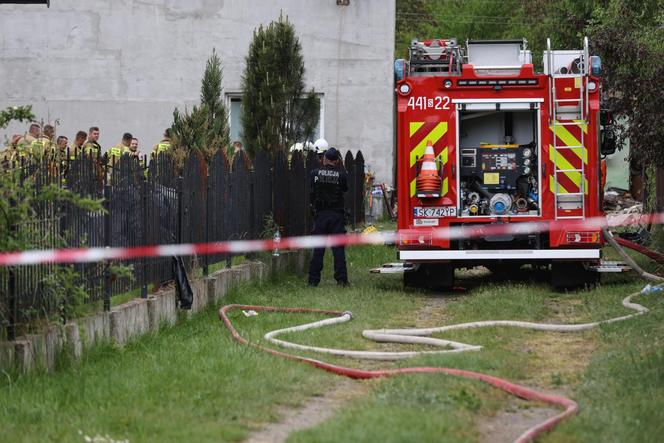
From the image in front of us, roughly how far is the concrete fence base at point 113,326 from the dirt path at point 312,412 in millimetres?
2037

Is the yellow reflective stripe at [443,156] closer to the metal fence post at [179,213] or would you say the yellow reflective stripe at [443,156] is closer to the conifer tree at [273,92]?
the metal fence post at [179,213]

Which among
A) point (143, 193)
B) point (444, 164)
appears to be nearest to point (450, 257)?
point (444, 164)

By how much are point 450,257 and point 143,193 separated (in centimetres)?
458

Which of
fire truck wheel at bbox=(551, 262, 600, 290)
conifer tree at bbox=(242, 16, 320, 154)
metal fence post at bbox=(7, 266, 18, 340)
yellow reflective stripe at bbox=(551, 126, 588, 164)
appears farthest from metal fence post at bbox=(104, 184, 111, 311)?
conifer tree at bbox=(242, 16, 320, 154)

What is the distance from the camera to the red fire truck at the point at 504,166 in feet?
46.5

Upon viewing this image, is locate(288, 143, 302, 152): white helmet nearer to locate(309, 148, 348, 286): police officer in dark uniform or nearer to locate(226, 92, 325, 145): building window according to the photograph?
locate(309, 148, 348, 286): police officer in dark uniform

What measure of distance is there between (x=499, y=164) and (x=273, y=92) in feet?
23.5

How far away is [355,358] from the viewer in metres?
9.41

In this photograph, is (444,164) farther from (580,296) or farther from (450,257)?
(580,296)

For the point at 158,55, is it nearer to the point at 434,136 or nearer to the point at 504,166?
the point at 434,136

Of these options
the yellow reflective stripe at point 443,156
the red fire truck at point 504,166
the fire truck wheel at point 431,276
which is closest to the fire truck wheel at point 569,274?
the red fire truck at point 504,166

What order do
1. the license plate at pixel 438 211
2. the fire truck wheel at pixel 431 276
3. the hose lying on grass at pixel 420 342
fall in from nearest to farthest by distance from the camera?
the hose lying on grass at pixel 420 342
the license plate at pixel 438 211
the fire truck wheel at pixel 431 276

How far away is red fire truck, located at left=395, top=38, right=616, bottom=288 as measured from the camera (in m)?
14.2

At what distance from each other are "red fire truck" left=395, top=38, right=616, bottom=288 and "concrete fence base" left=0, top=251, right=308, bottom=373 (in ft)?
8.17
